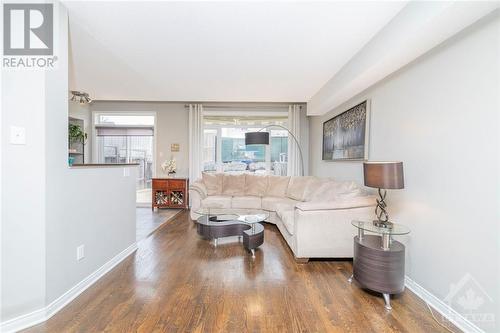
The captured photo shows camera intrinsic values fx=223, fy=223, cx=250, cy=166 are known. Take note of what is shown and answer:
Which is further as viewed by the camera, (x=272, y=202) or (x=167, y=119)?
(x=167, y=119)

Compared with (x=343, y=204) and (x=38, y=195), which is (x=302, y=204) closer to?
(x=343, y=204)

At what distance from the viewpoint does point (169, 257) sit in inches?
106

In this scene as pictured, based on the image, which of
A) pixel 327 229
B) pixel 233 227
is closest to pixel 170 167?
pixel 233 227

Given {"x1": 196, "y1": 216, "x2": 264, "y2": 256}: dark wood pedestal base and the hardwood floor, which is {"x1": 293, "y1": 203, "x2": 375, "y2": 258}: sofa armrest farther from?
{"x1": 196, "y1": 216, "x2": 264, "y2": 256}: dark wood pedestal base

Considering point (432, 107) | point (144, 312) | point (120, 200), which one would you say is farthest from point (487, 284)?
point (120, 200)

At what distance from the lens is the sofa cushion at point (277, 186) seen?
15.1 feet

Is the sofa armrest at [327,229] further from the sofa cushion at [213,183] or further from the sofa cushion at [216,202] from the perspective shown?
the sofa cushion at [213,183]

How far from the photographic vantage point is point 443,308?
68.2 inches

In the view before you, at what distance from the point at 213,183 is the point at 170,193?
121 cm

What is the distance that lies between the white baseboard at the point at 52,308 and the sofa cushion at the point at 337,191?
107 inches

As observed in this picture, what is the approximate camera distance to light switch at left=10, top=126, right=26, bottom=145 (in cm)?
150

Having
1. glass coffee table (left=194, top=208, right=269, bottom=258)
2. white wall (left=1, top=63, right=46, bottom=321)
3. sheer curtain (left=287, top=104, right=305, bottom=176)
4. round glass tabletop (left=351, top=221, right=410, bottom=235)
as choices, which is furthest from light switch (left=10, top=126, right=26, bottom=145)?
sheer curtain (left=287, top=104, right=305, bottom=176)

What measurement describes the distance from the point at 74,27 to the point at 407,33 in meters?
3.04

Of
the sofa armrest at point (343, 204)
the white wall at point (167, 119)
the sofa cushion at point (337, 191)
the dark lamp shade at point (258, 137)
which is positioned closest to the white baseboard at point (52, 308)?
the sofa armrest at point (343, 204)
